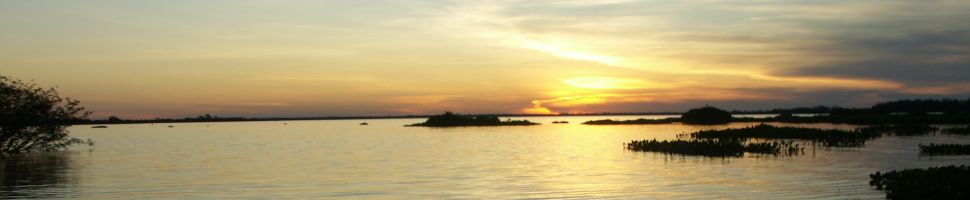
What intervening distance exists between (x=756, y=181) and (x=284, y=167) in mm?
26758

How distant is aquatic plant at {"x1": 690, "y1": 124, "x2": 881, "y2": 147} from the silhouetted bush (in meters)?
57.8

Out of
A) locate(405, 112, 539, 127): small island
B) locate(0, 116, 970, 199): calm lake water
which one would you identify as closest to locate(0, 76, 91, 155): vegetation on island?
locate(0, 116, 970, 199): calm lake water

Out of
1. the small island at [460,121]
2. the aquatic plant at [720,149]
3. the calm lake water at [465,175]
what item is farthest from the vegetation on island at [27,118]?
the small island at [460,121]

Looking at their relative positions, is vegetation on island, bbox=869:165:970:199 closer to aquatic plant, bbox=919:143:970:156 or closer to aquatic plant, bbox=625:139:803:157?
aquatic plant, bbox=625:139:803:157

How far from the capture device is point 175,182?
37281mm

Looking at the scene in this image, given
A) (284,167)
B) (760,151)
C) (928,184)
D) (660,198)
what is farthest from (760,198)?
(284,167)

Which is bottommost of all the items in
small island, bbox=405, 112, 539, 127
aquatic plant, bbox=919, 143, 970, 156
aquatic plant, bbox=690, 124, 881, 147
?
aquatic plant, bbox=919, 143, 970, 156

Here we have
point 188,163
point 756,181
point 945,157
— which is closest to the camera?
point 756,181

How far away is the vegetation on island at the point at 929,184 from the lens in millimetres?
24266

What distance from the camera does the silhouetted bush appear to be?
13838 cm

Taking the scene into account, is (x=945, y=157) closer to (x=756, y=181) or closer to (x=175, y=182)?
(x=756, y=181)

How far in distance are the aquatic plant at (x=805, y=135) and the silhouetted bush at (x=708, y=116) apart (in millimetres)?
57802

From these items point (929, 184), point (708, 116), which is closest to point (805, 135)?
point (929, 184)

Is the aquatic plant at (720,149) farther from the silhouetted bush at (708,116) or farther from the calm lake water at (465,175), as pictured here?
the silhouetted bush at (708,116)
